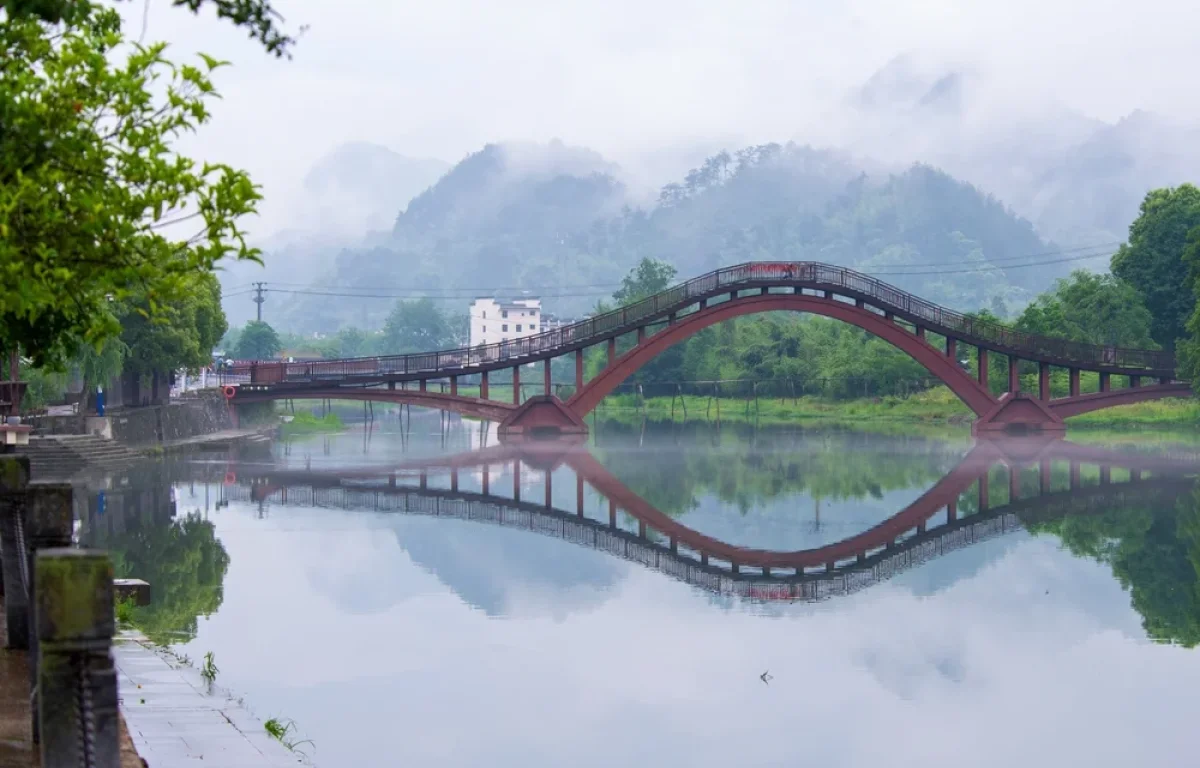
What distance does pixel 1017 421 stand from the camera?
5725 cm

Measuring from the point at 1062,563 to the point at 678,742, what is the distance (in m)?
13.9

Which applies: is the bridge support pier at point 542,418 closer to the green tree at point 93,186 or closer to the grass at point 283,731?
the grass at point 283,731

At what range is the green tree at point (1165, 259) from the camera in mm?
63625

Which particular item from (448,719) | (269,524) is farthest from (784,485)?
(448,719)

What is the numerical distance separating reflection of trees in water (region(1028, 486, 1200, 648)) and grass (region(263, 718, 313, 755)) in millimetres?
11212

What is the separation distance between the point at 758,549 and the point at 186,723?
1750 centimetres

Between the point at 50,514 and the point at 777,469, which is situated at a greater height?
the point at 50,514

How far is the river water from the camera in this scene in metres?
14.3

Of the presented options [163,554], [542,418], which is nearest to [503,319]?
[542,418]

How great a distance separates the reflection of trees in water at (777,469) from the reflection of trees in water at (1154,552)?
681cm

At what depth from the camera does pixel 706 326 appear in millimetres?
54719

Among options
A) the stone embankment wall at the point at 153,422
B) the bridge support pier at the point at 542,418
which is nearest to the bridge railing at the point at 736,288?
the bridge support pier at the point at 542,418

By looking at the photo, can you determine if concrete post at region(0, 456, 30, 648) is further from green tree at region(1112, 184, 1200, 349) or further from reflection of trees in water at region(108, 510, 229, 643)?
green tree at region(1112, 184, 1200, 349)

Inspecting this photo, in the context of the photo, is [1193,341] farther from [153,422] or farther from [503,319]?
[503,319]
